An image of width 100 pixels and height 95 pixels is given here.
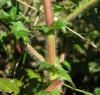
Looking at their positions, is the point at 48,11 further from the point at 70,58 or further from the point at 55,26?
the point at 70,58

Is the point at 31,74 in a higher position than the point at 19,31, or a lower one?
lower

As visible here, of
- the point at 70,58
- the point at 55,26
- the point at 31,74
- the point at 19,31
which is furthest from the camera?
the point at 70,58

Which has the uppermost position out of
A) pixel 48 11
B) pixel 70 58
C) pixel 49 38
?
pixel 48 11

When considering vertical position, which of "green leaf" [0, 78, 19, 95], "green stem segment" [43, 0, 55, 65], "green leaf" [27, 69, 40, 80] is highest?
"green stem segment" [43, 0, 55, 65]

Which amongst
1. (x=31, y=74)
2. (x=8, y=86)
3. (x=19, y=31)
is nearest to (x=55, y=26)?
(x=19, y=31)

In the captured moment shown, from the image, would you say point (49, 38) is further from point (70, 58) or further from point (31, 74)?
point (70, 58)

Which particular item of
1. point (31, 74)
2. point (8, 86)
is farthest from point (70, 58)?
point (8, 86)

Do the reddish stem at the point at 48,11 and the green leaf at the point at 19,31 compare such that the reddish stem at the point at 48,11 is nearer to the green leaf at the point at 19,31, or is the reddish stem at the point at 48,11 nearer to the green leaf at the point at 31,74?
the green leaf at the point at 19,31

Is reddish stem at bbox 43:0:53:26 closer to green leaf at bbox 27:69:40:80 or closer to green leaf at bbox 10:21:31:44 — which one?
green leaf at bbox 10:21:31:44

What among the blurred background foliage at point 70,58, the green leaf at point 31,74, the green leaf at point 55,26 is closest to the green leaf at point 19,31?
the green leaf at point 55,26

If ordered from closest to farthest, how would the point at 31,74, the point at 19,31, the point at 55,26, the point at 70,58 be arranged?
the point at 55,26 < the point at 19,31 < the point at 31,74 < the point at 70,58

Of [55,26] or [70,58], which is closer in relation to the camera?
[55,26]

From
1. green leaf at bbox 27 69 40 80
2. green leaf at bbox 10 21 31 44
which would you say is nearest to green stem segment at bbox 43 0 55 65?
green leaf at bbox 10 21 31 44
